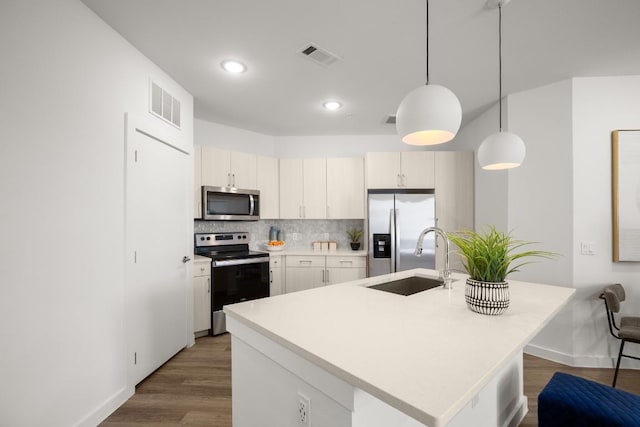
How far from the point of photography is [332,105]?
3.37m

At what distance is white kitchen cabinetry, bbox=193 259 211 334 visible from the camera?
125 inches

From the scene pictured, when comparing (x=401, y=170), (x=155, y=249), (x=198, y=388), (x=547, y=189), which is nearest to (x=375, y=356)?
(x=198, y=388)

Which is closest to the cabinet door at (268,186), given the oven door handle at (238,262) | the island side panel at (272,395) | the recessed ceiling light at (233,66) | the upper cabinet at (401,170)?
the oven door handle at (238,262)

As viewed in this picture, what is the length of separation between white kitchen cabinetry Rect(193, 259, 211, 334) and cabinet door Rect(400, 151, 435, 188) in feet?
8.72

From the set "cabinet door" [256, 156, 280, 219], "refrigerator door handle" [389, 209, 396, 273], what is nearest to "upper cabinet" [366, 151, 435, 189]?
"refrigerator door handle" [389, 209, 396, 273]

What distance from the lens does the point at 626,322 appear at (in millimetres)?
2396

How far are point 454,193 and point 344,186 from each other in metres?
1.44

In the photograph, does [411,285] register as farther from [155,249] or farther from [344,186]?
[344,186]

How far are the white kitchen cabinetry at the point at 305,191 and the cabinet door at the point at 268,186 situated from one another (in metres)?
0.12

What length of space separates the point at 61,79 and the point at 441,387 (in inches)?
91.0

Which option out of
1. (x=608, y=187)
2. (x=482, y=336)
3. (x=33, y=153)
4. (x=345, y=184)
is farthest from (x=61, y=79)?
(x=608, y=187)

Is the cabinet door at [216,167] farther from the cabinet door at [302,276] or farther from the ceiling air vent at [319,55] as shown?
the ceiling air vent at [319,55]

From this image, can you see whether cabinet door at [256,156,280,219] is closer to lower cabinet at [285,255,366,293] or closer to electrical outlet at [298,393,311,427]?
lower cabinet at [285,255,366,293]

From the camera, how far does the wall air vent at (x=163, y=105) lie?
2.43 meters
